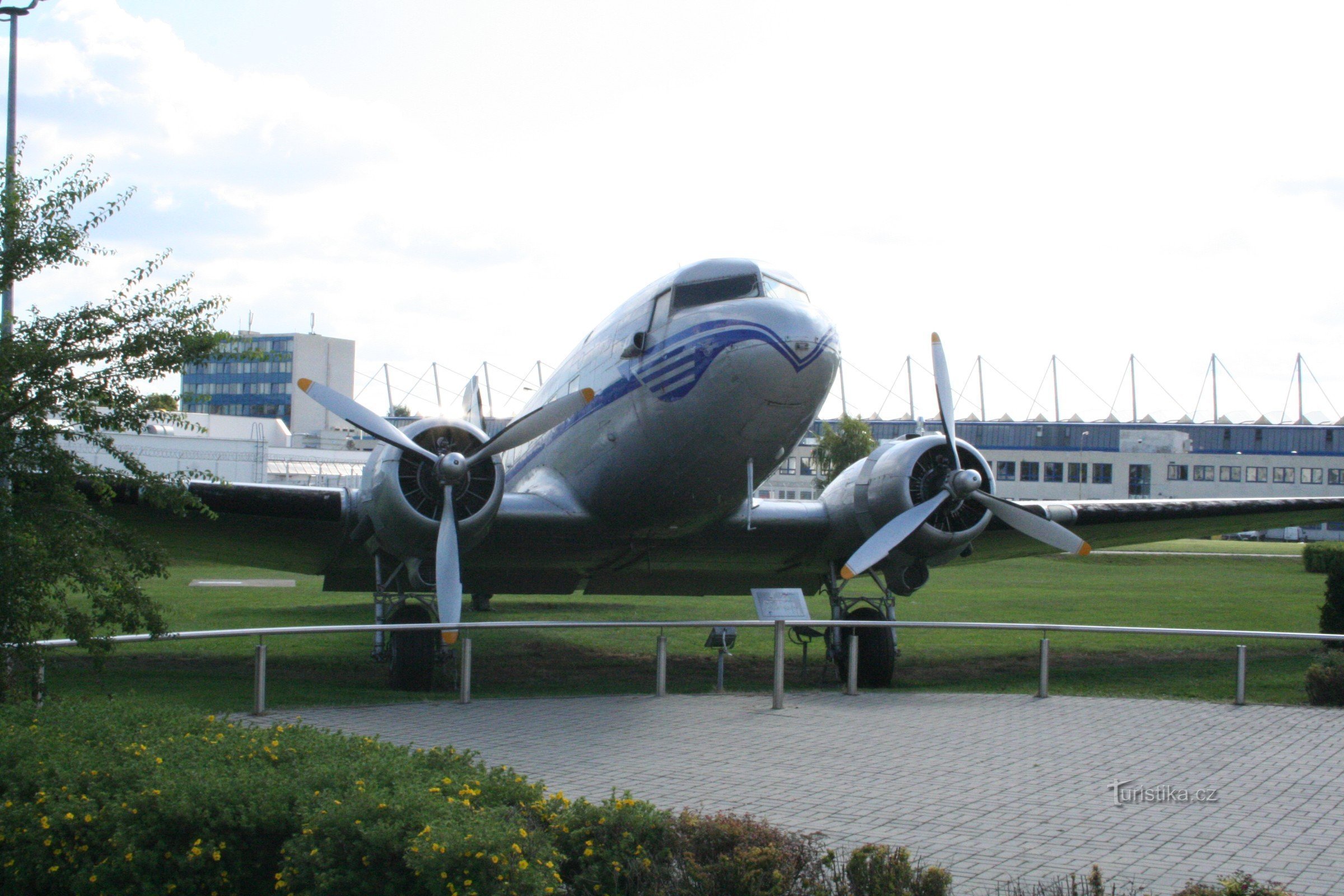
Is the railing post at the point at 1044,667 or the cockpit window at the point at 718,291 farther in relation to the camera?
the cockpit window at the point at 718,291

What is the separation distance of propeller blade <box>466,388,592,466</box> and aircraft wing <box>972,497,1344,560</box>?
7060 mm

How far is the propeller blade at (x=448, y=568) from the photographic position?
41.4 ft

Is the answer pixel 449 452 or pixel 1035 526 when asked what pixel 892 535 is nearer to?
pixel 1035 526

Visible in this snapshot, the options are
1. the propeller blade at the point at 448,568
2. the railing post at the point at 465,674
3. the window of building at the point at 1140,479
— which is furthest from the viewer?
the window of building at the point at 1140,479

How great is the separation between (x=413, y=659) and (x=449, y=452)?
2.55 metres

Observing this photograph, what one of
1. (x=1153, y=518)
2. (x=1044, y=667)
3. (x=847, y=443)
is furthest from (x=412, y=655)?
(x=847, y=443)

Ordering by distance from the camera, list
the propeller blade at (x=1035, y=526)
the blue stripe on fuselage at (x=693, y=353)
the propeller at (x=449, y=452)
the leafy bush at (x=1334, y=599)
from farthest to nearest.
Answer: the leafy bush at (x=1334, y=599)
the propeller blade at (x=1035, y=526)
the propeller at (x=449, y=452)
the blue stripe on fuselage at (x=693, y=353)

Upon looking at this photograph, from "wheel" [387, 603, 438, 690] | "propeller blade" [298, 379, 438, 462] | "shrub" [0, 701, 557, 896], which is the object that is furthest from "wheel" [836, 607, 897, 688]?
"shrub" [0, 701, 557, 896]

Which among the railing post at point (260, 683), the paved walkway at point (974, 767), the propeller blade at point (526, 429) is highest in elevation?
the propeller blade at point (526, 429)

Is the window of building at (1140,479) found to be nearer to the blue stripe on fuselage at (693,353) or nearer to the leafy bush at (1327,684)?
the leafy bush at (1327,684)

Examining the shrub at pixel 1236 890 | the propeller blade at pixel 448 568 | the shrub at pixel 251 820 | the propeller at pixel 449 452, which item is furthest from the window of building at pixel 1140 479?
the shrub at pixel 251 820

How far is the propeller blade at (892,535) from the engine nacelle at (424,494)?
15.2ft

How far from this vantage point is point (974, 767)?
9148 mm

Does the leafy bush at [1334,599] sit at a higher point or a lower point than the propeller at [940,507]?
lower
